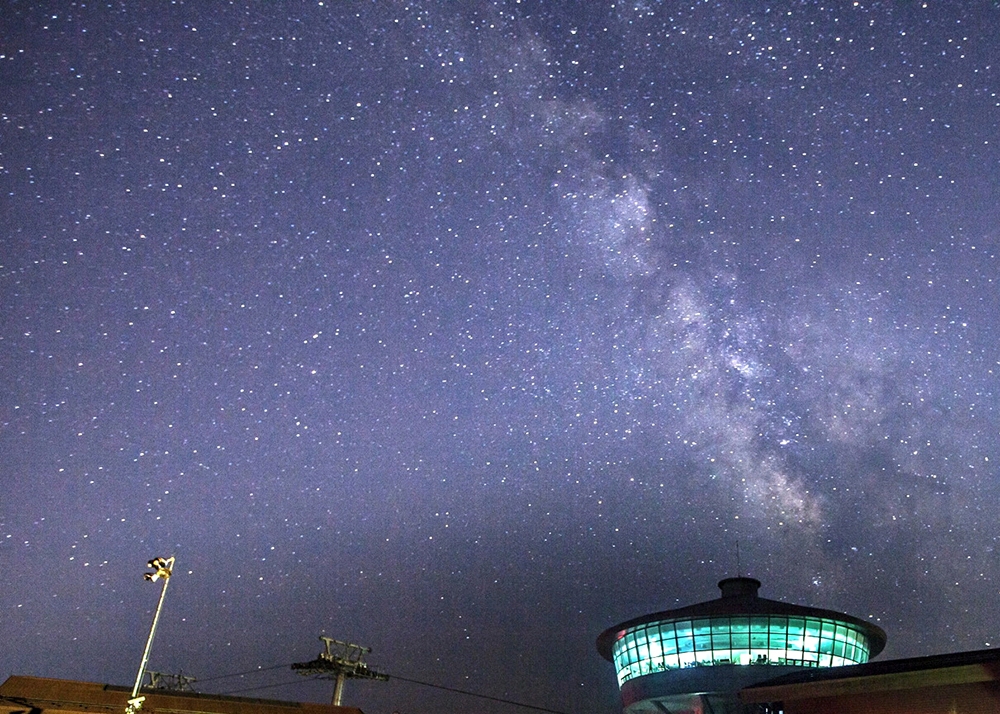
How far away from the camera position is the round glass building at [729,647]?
62.5 metres

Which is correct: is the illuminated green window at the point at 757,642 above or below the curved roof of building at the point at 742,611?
below

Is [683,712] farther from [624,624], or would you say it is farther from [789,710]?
[789,710]

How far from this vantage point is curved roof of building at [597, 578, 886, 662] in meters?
64.1

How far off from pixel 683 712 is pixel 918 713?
30.5 metres

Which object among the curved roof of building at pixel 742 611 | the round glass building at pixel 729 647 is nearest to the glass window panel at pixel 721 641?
the round glass building at pixel 729 647

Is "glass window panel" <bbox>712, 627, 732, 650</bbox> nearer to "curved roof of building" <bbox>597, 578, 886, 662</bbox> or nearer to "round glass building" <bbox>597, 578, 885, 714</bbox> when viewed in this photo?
"round glass building" <bbox>597, 578, 885, 714</bbox>

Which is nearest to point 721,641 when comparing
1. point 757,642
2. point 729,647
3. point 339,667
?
point 729,647

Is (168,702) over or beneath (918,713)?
beneath

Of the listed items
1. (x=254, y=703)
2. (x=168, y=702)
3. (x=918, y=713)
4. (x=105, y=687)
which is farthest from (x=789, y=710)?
(x=105, y=687)

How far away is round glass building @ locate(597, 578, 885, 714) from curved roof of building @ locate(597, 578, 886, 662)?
0.08 meters

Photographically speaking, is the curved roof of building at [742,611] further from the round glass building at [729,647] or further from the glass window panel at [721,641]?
the glass window panel at [721,641]

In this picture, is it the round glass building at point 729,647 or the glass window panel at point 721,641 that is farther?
the glass window panel at point 721,641

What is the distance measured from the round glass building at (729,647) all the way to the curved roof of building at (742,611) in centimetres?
8

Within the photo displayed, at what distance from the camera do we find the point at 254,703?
4075 centimetres
